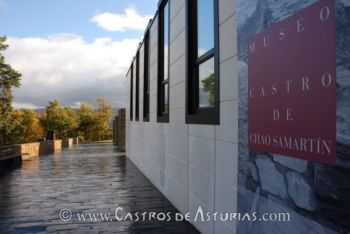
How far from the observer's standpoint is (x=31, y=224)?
5535mm

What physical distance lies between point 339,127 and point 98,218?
4451mm

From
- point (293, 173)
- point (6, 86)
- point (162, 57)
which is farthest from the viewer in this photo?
point (6, 86)

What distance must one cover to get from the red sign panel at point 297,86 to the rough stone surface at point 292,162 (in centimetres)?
4

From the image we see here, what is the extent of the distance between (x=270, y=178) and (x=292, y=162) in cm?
36

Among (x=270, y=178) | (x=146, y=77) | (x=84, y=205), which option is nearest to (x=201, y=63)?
(x=270, y=178)

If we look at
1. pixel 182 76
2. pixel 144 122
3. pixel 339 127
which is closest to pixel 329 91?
pixel 339 127

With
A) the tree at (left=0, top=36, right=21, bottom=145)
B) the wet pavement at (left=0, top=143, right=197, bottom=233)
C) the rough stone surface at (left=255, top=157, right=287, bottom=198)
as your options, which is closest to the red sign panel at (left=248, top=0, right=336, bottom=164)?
the rough stone surface at (left=255, top=157, right=287, bottom=198)

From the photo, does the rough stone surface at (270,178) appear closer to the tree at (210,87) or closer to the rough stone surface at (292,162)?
the rough stone surface at (292,162)

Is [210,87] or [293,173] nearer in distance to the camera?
[293,173]

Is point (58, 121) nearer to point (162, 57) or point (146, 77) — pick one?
point (146, 77)

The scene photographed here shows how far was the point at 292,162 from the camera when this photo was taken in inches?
107

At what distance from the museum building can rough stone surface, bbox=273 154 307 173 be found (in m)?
0.01

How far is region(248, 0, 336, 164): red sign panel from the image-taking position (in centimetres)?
230

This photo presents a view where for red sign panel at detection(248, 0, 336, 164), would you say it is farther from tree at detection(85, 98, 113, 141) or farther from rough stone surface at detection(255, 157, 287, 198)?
tree at detection(85, 98, 113, 141)
